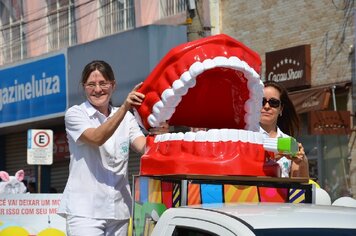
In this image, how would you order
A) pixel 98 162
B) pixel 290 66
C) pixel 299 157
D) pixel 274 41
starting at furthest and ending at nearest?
pixel 274 41, pixel 290 66, pixel 98 162, pixel 299 157

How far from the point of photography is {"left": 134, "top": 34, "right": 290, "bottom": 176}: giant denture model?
17.5 feet

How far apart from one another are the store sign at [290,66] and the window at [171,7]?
120 inches

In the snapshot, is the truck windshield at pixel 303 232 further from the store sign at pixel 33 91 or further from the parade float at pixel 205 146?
the store sign at pixel 33 91

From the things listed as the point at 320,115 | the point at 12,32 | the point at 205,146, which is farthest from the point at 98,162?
the point at 12,32

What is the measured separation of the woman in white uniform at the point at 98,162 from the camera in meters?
5.86

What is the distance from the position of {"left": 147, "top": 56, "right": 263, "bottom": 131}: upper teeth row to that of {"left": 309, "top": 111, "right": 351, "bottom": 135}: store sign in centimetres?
983

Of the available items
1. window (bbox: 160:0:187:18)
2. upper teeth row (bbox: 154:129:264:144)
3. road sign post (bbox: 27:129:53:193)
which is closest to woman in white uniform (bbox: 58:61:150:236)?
upper teeth row (bbox: 154:129:264:144)

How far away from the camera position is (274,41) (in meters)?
17.8

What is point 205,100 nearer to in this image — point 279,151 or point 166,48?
point 279,151

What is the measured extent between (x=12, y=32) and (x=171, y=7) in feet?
25.4

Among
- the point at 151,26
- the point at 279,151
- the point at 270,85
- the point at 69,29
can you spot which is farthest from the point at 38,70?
the point at 279,151

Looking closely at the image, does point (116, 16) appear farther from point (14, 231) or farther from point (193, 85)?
point (193, 85)

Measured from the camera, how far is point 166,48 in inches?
739

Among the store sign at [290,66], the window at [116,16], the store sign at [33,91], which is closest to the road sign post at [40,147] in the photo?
the store sign at [290,66]
